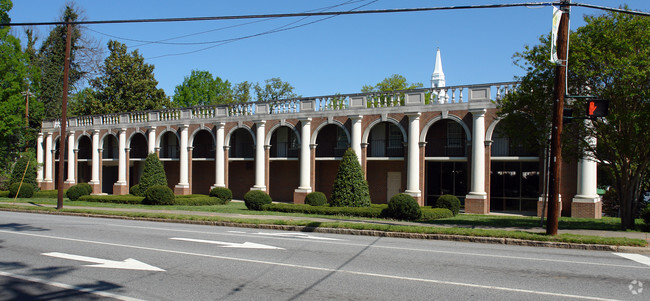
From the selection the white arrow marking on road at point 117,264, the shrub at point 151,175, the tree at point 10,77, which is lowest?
the white arrow marking on road at point 117,264

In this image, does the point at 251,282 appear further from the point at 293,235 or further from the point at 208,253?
the point at 293,235

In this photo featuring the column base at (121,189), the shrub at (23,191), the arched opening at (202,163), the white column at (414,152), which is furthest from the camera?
the column base at (121,189)

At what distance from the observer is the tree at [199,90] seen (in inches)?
3054

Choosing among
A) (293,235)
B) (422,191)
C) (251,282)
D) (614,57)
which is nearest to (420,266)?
(251,282)

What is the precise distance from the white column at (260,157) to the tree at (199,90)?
4175 centimetres

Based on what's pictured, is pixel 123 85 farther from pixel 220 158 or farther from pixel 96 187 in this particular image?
pixel 220 158

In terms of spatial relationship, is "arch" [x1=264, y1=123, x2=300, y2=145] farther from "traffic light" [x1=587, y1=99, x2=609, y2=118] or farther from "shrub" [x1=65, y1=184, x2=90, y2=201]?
"traffic light" [x1=587, y1=99, x2=609, y2=118]

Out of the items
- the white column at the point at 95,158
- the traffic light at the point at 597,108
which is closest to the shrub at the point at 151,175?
the white column at the point at 95,158

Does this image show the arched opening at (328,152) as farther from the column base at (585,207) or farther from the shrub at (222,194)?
the column base at (585,207)

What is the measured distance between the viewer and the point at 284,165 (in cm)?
3919

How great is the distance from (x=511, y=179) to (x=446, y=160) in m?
3.99

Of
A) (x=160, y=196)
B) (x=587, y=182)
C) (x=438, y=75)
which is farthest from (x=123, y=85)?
(x=438, y=75)

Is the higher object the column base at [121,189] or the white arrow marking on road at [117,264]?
the white arrow marking on road at [117,264]

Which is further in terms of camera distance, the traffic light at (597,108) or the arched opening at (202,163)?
the arched opening at (202,163)
